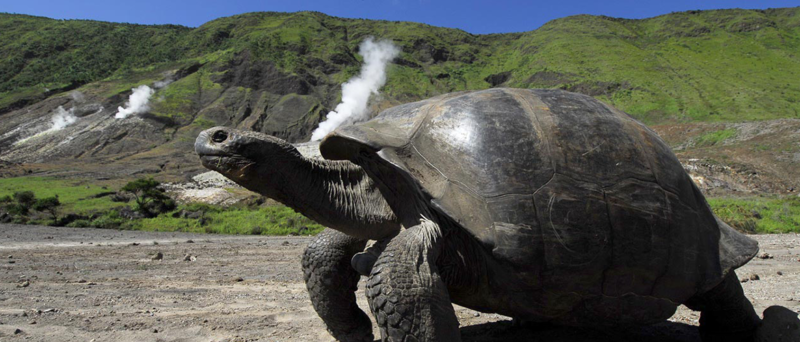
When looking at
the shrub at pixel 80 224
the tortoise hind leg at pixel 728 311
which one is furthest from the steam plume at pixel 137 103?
the tortoise hind leg at pixel 728 311

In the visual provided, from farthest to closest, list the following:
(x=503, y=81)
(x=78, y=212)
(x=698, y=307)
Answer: (x=503, y=81)
(x=78, y=212)
(x=698, y=307)

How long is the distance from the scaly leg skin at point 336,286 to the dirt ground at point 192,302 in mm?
282

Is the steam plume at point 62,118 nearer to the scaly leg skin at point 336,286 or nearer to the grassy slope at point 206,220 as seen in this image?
the grassy slope at point 206,220

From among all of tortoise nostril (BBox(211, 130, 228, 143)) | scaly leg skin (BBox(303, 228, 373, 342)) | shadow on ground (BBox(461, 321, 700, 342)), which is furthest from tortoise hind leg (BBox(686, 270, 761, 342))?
tortoise nostril (BBox(211, 130, 228, 143))

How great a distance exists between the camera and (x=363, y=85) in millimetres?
90438

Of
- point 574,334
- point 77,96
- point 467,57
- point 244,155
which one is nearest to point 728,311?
point 574,334

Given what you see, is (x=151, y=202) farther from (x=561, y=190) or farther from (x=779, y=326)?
(x=779, y=326)

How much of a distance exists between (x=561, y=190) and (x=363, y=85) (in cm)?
8944

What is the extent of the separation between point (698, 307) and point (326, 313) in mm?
2944

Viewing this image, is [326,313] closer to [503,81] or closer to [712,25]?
[503,81]

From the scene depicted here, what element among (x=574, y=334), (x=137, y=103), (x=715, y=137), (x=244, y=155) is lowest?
(x=574, y=334)

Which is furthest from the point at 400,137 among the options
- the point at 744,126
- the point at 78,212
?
the point at 744,126

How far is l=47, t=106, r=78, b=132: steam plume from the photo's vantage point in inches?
2485

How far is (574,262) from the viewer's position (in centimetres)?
289
